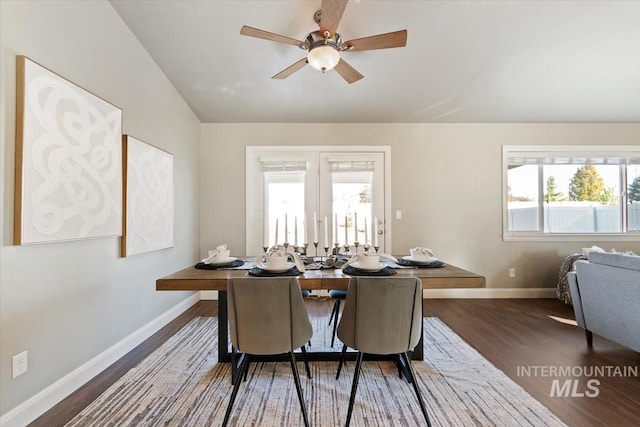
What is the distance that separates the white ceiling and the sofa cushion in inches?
75.1

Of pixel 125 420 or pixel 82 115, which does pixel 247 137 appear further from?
pixel 125 420

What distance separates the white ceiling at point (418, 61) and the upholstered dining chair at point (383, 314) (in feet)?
7.01

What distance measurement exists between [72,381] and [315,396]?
1.53 m

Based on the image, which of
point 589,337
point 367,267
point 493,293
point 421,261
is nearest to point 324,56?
point 367,267

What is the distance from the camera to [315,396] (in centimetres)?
173

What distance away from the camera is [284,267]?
1.80 metres

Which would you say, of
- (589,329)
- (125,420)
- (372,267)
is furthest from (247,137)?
(589,329)

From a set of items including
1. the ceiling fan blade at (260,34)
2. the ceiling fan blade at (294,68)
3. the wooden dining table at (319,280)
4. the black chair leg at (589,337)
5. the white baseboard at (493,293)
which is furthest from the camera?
the white baseboard at (493,293)

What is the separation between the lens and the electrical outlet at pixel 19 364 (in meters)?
1.47

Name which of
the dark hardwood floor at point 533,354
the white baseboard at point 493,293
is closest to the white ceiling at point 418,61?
the white baseboard at point 493,293

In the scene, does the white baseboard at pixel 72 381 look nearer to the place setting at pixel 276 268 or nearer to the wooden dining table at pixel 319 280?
the wooden dining table at pixel 319 280

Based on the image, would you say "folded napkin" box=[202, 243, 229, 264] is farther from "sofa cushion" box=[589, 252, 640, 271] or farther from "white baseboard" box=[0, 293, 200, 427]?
"sofa cushion" box=[589, 252, 640, 271]

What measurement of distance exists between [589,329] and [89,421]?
3.56 meters

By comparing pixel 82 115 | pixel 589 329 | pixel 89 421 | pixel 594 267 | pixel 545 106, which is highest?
pixel 545 106
